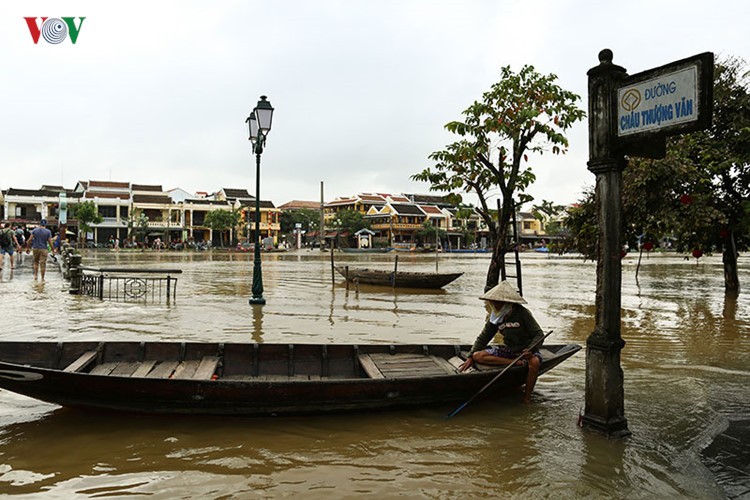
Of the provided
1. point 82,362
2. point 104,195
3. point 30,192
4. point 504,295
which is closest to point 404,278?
point 504,295

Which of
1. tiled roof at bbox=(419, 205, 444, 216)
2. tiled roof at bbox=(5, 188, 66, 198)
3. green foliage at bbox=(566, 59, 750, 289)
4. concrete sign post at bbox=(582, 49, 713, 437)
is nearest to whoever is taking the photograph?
concrete sign post at bbox=(582, 49, 713, 437)

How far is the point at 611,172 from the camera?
4.75 m

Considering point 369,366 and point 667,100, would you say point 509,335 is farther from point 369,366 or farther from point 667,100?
point 667,100

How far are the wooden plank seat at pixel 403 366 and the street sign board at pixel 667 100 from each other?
9.36 ft

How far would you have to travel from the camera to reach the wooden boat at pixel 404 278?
18.3 m

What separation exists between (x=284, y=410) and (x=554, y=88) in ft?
31.8

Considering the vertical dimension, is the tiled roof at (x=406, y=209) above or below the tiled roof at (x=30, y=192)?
below

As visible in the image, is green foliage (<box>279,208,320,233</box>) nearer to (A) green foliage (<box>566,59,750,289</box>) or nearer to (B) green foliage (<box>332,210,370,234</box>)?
(B) green foliage (<box>332,210,370,234</box>)

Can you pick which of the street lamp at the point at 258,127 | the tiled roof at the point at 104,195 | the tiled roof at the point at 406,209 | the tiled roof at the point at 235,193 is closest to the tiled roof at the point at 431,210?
the tiled roof at the point at 406,209

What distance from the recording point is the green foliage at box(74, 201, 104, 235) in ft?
165

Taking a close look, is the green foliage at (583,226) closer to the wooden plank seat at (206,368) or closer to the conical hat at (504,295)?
the conical hat at (504,295)

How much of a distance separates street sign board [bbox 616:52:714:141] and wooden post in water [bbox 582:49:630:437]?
12 cm

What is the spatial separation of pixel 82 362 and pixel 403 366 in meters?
3.24

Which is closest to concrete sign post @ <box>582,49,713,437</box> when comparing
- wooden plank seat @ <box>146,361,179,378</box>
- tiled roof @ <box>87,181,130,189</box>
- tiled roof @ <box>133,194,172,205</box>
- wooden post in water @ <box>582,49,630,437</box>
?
wooden post in water @ <box>582,49,630,437</box>
